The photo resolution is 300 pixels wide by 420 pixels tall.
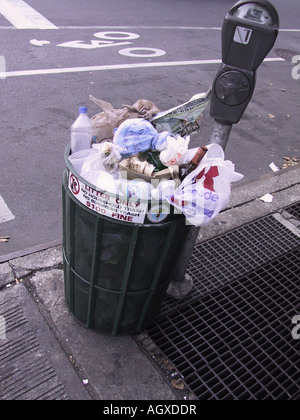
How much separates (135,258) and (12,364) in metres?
0.98

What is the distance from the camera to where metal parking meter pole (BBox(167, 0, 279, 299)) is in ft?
5.89

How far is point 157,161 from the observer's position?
2.07 metres

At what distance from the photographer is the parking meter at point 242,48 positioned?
179cm

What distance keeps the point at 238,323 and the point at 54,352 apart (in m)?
1.23

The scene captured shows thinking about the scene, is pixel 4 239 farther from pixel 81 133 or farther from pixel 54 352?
pixel 81 133

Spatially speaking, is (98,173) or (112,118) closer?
(98,173)

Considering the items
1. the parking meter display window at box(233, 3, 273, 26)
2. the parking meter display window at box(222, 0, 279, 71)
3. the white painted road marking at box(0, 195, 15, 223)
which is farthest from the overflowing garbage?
the white painted road marking at box(0, 195, 15, 223)

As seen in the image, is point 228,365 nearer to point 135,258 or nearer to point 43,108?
point 135,258

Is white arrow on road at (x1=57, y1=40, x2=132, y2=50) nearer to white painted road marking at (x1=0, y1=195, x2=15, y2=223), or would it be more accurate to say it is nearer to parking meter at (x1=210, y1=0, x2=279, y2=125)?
white painted road marking at (x1=0, y1=195, x2=15, y2=223)

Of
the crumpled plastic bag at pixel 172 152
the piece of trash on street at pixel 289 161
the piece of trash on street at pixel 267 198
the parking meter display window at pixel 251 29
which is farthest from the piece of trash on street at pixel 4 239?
the piece of trash on street at pixel 289 161

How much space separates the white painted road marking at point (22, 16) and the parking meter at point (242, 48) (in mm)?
6850

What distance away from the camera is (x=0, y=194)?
3.58 metres

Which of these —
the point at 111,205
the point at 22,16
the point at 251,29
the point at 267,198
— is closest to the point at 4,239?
the point at 111,205
